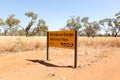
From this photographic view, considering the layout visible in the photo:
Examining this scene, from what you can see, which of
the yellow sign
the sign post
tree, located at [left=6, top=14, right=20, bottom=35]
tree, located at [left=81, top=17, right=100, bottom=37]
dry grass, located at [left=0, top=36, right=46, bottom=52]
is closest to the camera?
the sign post

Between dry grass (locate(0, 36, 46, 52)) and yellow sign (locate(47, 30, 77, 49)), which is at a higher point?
yellow sign (locate(47, 30, 77, 49))

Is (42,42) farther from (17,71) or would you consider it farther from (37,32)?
(37,32)

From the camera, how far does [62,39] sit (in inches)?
367

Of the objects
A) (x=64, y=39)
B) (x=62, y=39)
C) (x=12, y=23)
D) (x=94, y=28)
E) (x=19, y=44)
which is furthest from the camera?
(x=94, y=28)

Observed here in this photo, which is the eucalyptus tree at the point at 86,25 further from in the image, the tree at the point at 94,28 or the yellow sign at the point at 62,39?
the yellow sign at the point at 62,39

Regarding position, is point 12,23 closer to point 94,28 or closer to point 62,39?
point 94,28

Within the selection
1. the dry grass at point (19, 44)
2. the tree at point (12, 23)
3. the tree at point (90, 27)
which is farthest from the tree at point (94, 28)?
the dry grass at point (19, 44)

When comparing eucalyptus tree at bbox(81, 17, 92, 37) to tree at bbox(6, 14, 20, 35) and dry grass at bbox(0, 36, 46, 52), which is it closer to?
tree at bbox(6, 14, 20, 35)

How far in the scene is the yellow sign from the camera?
345 inches

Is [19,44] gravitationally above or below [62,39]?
below

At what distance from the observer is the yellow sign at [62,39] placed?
8766 millimetres

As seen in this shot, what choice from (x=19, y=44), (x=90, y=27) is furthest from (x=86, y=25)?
(x=19, y=44)

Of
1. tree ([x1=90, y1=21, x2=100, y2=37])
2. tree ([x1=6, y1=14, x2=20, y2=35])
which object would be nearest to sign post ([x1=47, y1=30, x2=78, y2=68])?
tree ([x1=6, y1=14, x2=20, y2=35])

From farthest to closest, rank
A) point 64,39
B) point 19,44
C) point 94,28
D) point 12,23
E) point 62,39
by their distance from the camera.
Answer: point 94,28
point 12,23
point 19,44
point 62,39
point 64,39
